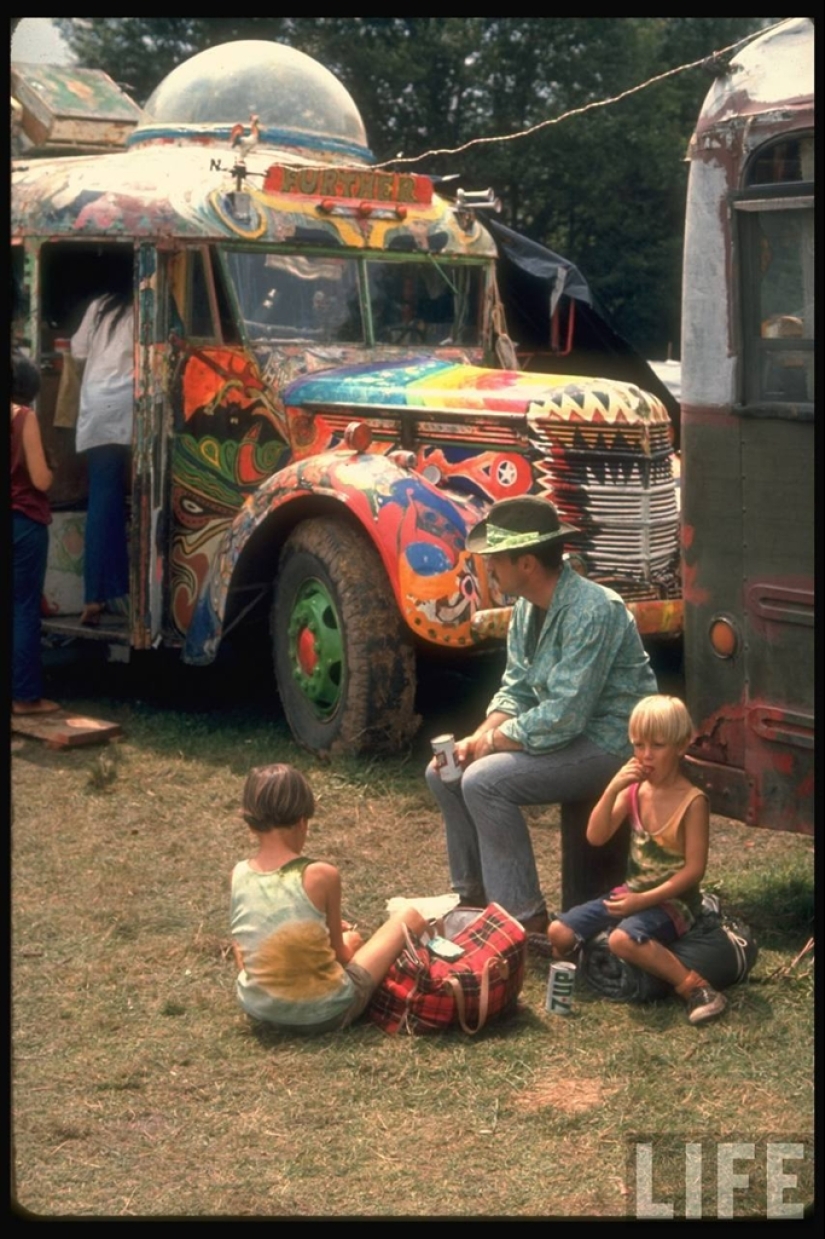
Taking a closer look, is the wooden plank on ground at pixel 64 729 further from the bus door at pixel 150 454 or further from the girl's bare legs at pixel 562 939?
the girl's bare legs at pixel 562 939

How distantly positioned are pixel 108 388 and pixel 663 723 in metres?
4.11

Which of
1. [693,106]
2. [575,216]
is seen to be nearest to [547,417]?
[575,216]

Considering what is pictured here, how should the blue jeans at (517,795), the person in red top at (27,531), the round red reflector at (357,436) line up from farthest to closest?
the person in red top at (27,531)
the round red reflector at (357,436)
the blue jeans at (517,795)

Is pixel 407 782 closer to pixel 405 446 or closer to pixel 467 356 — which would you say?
pixel 405 446

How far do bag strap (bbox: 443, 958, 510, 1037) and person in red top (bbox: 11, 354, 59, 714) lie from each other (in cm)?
368

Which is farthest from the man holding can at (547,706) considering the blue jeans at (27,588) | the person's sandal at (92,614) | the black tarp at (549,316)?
the black tarp at (549,316)

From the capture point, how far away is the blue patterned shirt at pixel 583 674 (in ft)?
16.1

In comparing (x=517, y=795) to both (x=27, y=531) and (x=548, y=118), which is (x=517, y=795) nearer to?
(x=27, y=531)

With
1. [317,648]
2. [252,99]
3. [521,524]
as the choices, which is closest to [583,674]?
[521,524]

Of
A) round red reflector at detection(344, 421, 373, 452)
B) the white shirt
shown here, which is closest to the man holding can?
round red reflector at detection(344, 421, 373, 452)

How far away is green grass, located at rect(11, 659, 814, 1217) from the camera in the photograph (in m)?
3.71

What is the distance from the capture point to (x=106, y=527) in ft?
26.7

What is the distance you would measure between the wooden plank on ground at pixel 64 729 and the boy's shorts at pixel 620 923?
305cm
